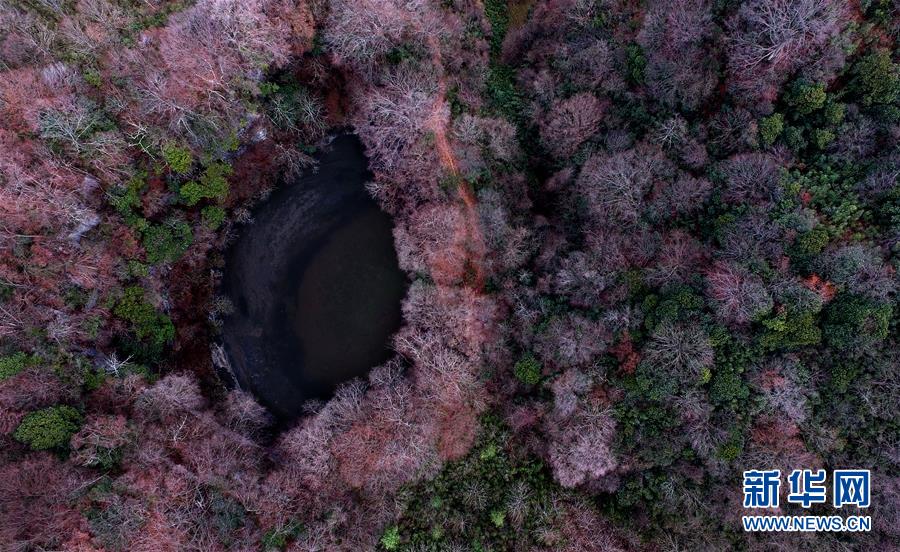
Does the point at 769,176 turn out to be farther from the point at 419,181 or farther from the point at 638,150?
the point at 419,181

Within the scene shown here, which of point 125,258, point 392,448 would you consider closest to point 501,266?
point 392,448

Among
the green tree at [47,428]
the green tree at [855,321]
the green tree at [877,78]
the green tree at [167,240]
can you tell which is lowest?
the green tree at [47,428]

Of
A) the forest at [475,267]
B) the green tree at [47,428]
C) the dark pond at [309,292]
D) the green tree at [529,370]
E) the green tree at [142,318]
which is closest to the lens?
the forest at [475,267]

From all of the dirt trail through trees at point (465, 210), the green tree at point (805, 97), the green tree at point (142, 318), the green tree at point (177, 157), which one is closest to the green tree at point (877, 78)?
the green tree at point (805, 97)

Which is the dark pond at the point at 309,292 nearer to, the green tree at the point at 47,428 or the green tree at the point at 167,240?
the green tree at the point at 167,240

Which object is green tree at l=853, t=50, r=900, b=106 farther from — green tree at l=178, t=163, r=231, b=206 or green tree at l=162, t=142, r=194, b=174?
green tree at l=162, t=142, r=194, b=174

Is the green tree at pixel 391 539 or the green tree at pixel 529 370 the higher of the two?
the green tree at pixel 529 370

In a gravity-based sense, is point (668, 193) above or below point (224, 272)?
above

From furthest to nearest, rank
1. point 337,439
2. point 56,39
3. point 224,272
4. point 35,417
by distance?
point 224,272
point 337,439
point 56,39
point 35,417
